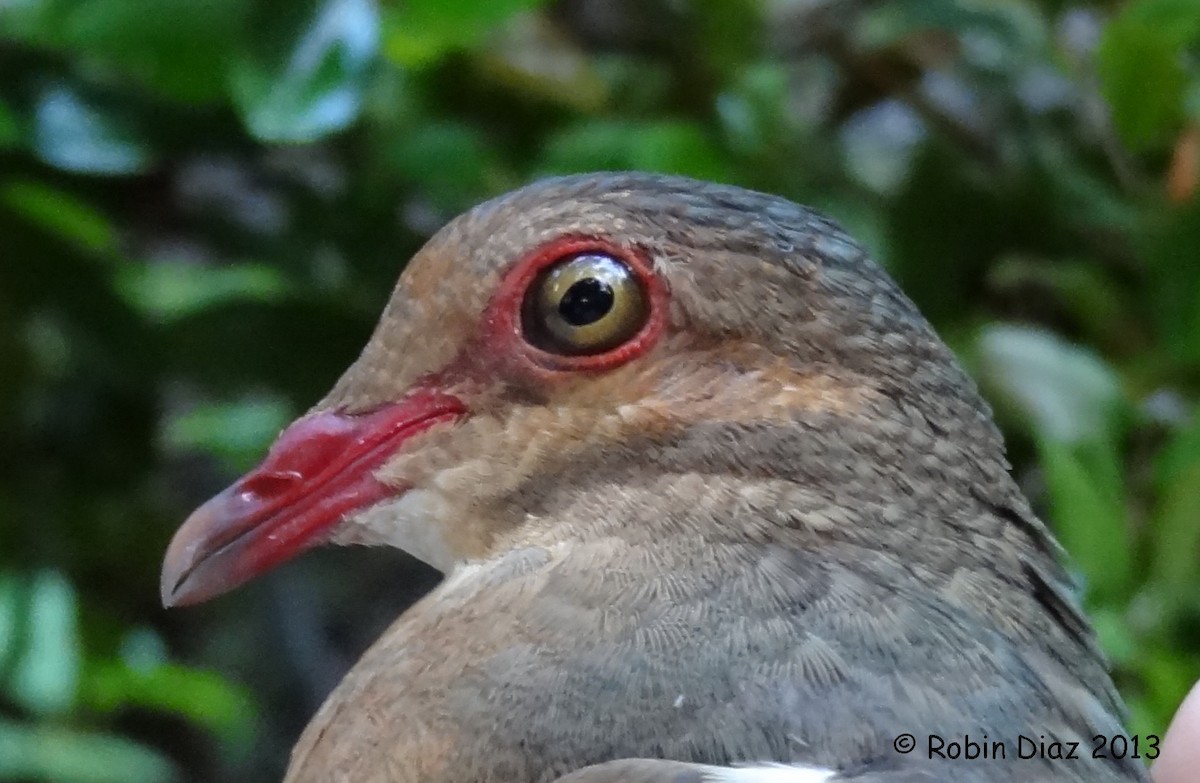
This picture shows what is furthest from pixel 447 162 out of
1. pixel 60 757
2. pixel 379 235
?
pixel 60 757

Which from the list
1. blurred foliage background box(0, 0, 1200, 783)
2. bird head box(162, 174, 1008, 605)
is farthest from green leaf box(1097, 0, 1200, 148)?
bird head box(162, 174, 1008, 605)

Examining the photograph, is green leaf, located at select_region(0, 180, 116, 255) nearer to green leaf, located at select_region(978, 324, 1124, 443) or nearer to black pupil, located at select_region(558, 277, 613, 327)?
black pupil, located at select_region(558, 277, 613, 327)

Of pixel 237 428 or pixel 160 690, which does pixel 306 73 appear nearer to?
pixel 237 428

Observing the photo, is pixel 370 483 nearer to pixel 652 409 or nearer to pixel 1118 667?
pixel 652 409

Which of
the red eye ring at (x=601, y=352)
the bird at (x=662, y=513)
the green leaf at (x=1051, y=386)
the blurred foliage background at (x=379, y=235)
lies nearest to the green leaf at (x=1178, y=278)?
the blurred foliage background at (x=379, y=235)

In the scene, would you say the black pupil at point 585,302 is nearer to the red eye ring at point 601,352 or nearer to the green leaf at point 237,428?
→ the red eye ring at point 601,352
